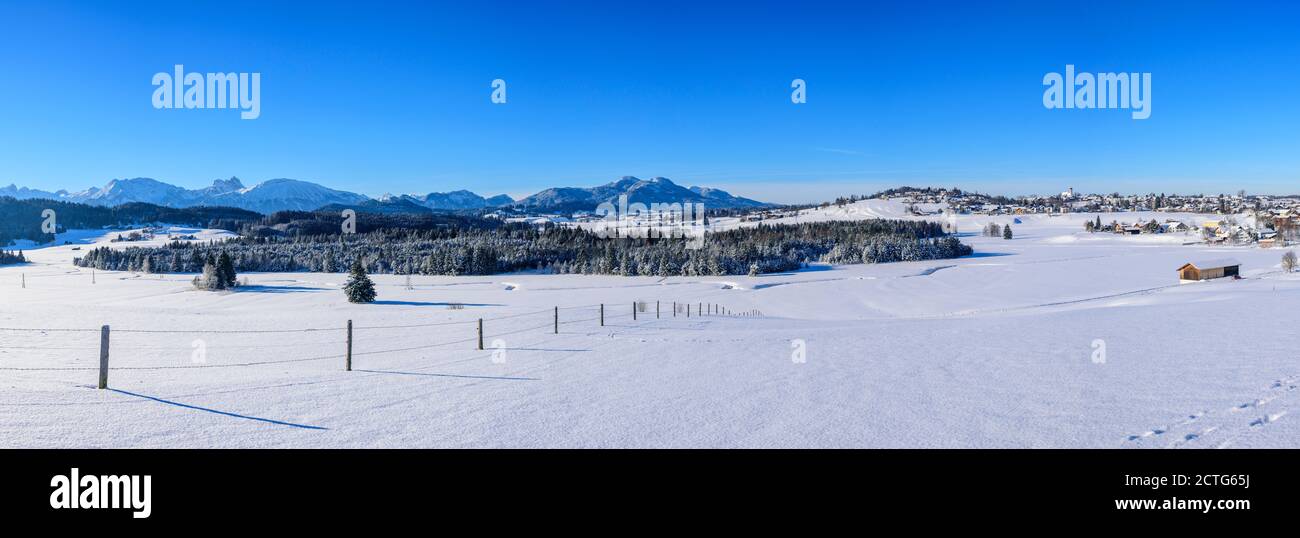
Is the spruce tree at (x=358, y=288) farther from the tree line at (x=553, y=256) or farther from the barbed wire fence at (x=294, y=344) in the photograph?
the tree line at (x=553, y=256)

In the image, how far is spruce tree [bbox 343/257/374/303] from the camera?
158ft

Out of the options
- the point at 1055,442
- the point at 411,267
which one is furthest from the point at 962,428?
the point at 411,267

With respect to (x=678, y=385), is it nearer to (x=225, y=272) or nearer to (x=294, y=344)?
(x=294, y=344)

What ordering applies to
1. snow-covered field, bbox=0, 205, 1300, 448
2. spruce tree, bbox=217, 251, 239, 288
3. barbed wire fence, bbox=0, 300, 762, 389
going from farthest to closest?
spruce tree, bbox=217, 251, 239, 288
barbed wire fence, bbox=0, 300, 762, 389
snow-covered field, bbox=0, 205, 1300, 448

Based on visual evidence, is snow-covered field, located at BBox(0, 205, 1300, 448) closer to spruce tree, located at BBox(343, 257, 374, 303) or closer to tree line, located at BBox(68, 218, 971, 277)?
spruce tree, located at BBox(343, 257, 374, 303)

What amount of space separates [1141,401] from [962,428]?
3.41 metres

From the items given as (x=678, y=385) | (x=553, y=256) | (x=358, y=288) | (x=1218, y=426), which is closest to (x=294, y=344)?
(x=678, y=385)

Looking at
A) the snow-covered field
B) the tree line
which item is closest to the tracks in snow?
the snow-covered field

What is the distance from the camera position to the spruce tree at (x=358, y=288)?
48.0m

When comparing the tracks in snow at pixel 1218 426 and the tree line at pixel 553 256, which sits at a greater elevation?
the tree line at pixel 553 256

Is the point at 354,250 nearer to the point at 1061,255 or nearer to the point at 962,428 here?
the point at 962,428

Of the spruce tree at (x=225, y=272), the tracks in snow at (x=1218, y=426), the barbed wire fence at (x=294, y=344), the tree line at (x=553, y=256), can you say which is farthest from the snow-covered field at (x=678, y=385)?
the tree line at (x=553, y=256)

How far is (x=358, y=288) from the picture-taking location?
48281 millimetres

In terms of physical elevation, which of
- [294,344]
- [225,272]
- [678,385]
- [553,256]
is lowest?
[294,344]
